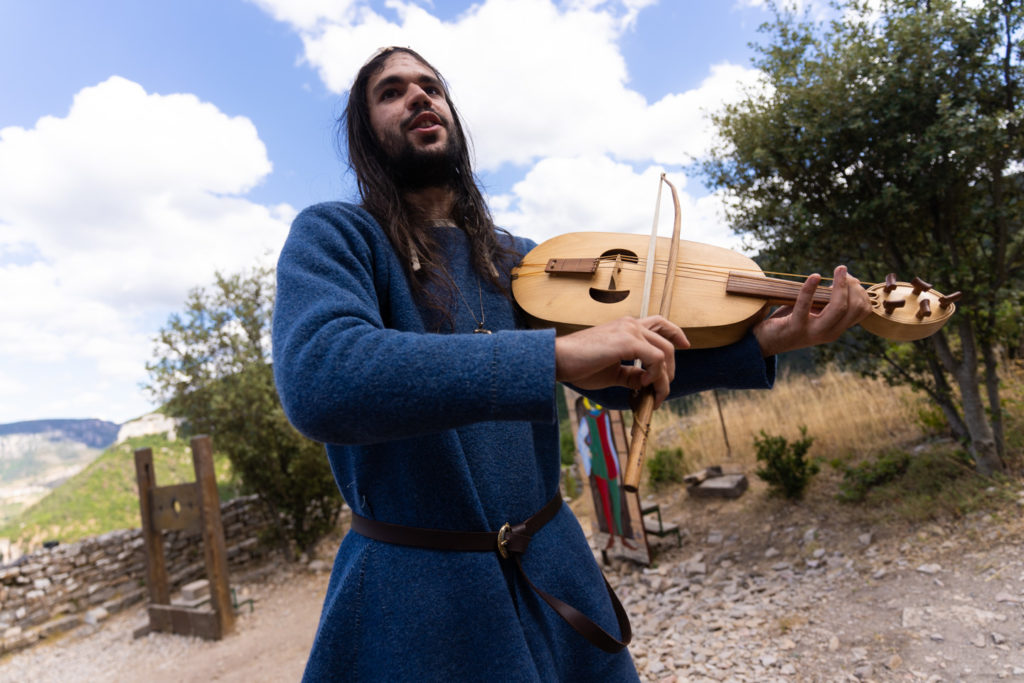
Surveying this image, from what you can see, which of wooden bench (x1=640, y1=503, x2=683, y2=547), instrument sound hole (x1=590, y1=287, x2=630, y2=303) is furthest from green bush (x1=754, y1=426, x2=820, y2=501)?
instrument sound hole (x1=590, y1=287, x2=630, y2=303)

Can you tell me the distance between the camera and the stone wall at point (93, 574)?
679 centimetres

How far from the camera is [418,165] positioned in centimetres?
146

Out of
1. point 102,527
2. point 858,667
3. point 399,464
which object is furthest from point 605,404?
point 102,527

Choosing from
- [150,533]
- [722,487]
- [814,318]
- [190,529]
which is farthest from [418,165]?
[150,533]

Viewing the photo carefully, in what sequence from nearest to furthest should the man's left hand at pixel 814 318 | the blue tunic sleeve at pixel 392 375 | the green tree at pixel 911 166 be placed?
the blue tunic sleeve at pixel 392 375 → the man's left hand at pixel 814 318 → the green tree at pixel 911 166

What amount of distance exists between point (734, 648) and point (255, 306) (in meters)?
7.64

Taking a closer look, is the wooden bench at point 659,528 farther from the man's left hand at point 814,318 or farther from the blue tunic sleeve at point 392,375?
the blue tunic sleeve at point 392,375

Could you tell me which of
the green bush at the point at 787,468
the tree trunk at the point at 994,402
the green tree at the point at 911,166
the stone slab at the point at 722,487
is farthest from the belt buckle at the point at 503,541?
the stone slab at the point at 722,487

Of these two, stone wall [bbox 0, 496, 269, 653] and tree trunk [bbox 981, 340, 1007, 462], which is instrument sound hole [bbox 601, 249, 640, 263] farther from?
stone wall [bbox 0, 496, 269, 653]

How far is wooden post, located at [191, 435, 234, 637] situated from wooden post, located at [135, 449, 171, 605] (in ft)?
3.29

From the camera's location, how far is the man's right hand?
904 mm

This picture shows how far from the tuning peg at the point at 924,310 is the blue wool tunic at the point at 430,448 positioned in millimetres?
311

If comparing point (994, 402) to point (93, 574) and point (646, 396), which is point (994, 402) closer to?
point (646, 396)

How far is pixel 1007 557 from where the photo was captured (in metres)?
3.83
